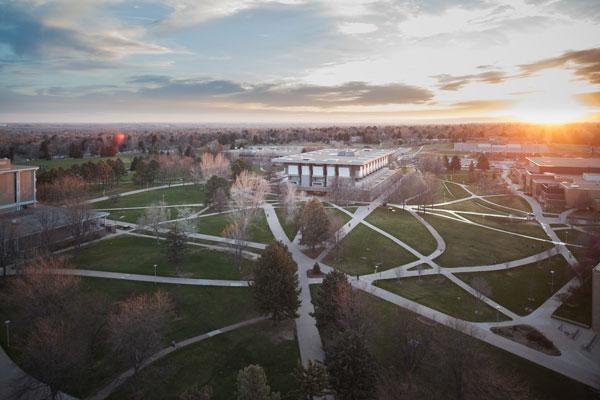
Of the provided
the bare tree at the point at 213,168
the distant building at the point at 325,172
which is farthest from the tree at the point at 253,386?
the bare tree at the point at 213,168

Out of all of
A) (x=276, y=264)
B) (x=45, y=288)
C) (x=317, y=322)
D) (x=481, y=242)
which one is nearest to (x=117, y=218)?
(x=45, y=288)

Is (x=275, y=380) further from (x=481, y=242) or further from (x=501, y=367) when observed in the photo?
(x=481, y=242)

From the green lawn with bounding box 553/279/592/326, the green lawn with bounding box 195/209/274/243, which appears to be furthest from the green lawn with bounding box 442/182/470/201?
the green lawn with bounding box 553/279/592/326

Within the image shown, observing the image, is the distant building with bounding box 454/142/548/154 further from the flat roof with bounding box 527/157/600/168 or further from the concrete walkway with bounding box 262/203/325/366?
the concrete walkway with bounding box 262/203/325/366

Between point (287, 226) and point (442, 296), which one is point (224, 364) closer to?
point (442, 296)

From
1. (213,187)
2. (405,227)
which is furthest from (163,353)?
(213,187)
